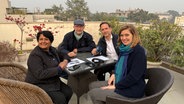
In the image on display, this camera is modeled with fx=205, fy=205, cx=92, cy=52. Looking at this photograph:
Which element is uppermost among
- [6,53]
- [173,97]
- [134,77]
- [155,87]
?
[134,77]

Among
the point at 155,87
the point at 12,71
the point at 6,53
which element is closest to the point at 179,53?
the point at 155,87

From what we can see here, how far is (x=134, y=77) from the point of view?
6.03 ft

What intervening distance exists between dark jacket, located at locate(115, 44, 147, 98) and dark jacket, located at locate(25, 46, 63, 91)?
0.73 metres

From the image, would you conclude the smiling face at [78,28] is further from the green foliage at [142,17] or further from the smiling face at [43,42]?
the green foliage at [142,17]

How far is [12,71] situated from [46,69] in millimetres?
486

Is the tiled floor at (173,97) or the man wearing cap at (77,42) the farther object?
the man wearing cap at (77,42)

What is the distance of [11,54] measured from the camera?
4715mm

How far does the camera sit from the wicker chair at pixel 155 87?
1612 millimetres

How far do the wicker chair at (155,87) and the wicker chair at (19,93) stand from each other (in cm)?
61

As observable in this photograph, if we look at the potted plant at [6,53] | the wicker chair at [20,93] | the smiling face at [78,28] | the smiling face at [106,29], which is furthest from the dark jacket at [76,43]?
the potted plant at [6,53]

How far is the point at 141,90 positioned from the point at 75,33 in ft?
5.54

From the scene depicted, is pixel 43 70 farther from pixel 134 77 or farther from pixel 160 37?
pixel 160 37

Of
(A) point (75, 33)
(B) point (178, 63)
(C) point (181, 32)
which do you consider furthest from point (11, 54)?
(C) point (181, 32)

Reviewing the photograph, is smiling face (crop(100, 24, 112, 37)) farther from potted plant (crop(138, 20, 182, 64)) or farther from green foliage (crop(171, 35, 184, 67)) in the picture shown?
potted plant (crop(138, 20, 182, 64))
